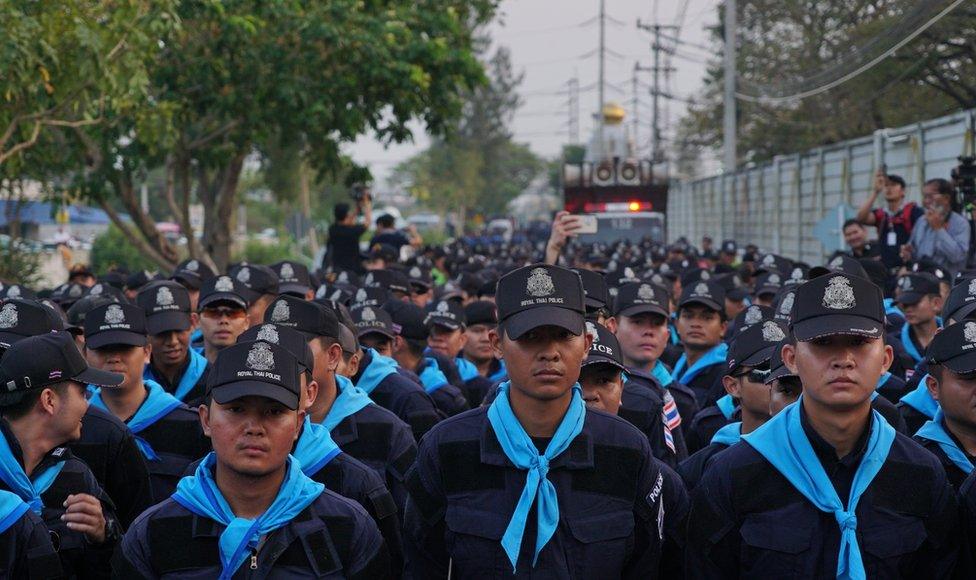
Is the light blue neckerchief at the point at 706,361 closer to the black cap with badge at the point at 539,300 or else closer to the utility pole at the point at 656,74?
the black cap with badge at the point at 539,300

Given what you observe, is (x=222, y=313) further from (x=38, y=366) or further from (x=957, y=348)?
(x=957, y=348)

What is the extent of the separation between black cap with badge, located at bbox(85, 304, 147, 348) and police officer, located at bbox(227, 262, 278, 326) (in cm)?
181

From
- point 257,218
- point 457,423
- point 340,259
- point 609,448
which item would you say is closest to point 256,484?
point 457,423

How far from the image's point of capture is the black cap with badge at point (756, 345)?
6832 mm

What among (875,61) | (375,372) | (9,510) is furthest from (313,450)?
(875,61)

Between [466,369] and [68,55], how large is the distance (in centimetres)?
492

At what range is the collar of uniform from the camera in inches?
181

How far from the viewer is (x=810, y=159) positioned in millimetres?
26953

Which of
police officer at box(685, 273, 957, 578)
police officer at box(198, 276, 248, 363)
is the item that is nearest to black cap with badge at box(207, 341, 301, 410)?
police officer at box(685, 273, 957, 578)

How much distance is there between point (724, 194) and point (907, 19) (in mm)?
12397

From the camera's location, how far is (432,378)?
28.8ft

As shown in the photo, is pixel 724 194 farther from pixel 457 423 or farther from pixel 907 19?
pixel 457 423

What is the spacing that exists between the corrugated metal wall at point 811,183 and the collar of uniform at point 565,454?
42.7ft

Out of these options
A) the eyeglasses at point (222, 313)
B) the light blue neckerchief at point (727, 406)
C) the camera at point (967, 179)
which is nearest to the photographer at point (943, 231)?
the camera at point (967, 179)
